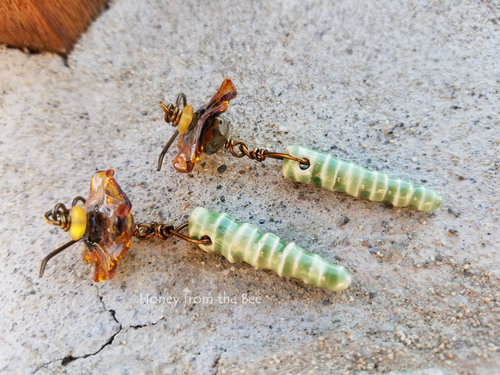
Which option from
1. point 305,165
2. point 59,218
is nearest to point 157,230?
point 59,218

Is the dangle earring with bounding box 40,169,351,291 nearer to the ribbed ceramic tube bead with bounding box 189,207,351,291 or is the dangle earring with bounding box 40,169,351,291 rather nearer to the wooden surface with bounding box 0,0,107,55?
the ribbed ceramic tube bead with bounding box 189,207,351,291

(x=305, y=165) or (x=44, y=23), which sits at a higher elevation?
(x=44, y=23)

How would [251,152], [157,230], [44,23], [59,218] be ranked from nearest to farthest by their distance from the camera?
1. [59,218]
2. [157,230]
3. [251,152]
4. [44,23]

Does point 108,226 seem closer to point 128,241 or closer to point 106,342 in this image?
point 128,241

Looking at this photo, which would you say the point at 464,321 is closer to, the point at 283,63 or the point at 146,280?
the point at 146,280

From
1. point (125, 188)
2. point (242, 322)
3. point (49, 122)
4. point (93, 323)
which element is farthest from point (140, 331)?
point (49, 122)

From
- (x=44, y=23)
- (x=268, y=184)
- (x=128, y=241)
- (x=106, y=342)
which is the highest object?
(x=44, y=23)

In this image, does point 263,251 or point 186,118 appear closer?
point 263,251

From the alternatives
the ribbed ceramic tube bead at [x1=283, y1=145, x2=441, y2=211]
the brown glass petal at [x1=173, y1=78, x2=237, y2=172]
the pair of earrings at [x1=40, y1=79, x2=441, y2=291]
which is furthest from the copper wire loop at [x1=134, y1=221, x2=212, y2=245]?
the ribbed ceramic tube bead at [x1=283, y1=145, x2=441, y2=211]
